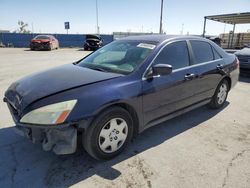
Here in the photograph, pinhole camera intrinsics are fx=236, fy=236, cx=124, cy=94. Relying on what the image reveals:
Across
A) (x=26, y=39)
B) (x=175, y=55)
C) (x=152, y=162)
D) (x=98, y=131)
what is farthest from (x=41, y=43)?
(x=152, y=162)

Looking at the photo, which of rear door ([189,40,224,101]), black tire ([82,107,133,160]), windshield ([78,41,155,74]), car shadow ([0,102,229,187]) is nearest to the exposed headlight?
black tire ([82,107,133,160])

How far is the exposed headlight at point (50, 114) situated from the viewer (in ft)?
8.37

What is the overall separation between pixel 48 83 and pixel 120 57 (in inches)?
51.0

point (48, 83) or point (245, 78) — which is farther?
point (245, 78)

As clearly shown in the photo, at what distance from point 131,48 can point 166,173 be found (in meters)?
2.06

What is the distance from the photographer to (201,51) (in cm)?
454

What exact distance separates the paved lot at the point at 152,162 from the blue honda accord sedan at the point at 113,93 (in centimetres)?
31

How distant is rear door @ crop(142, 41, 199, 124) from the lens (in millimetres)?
3412

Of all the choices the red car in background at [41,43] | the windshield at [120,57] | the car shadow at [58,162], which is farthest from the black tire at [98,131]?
the red car in background at [41,43]

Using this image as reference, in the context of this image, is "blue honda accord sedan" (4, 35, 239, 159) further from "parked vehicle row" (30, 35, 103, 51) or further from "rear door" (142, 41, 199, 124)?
"parked vehicle row" (30, 35, 103, 51)

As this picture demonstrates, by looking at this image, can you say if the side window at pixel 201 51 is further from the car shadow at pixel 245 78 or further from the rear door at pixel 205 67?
the car shadow at pixel 245 78

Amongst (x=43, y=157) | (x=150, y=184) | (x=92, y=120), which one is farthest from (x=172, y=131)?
(x=43, y=157)

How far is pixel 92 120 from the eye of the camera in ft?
9.11

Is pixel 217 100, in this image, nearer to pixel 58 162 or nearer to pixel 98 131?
pixel 98 131
